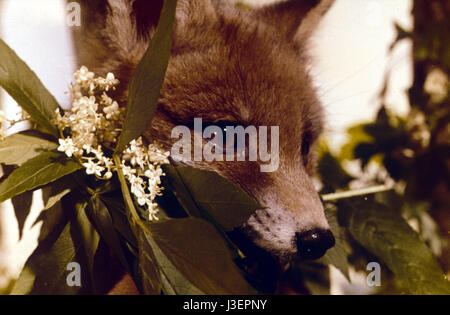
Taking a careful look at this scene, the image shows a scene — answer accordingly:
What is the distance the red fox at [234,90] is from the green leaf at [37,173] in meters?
0.19

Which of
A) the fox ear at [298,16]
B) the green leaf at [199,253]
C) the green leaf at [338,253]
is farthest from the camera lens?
the fox ear at [298,16]

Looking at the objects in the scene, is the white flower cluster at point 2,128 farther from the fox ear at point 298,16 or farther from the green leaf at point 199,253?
the fox ear at point 298,16

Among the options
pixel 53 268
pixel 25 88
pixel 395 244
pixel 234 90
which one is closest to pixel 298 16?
pixel 234 90

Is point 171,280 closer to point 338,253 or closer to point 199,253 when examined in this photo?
point 199,253

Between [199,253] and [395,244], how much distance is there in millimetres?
513

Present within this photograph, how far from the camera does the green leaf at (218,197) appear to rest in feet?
2.13

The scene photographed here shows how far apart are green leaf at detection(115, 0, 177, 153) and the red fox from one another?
160 millimetres

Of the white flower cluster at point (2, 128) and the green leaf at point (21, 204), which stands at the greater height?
the white flower cluster at point (2, 128)

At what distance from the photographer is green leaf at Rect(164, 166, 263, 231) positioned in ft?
2.13

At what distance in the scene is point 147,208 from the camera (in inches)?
27.7

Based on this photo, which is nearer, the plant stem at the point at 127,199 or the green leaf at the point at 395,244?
the plant stem at the point at 127,199

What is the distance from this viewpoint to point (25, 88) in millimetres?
675

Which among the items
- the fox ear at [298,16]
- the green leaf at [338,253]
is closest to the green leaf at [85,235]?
the green leaf at [338,253]

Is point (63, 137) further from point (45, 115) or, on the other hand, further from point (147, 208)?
point (147, 208)
